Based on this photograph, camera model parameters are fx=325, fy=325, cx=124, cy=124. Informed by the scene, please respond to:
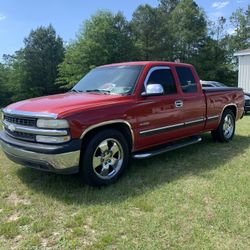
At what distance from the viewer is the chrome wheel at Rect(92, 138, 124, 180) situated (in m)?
4.76

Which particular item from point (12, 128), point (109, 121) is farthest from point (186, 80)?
point (12, 128)

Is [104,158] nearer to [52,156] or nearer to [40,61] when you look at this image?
[52,156]

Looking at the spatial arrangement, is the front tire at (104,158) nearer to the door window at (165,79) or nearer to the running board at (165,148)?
the running board at (165,148)

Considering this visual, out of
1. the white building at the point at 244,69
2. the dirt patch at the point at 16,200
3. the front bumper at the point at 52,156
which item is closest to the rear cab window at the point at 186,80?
the front bumper at the point at 52,156

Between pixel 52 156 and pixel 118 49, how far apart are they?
3805cm

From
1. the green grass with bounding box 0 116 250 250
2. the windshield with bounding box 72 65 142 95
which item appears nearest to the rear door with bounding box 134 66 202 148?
the windshield with bounding box 72 65 142 95

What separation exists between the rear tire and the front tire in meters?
3.33

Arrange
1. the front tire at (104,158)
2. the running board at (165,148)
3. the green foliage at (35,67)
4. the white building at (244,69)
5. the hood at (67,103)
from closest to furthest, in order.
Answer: the hood at (67,103), the front tire at (104,158), the running board at (165,148), the white building at (244,69), the green foliage at (35,67)

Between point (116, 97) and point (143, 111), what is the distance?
0.53 metres

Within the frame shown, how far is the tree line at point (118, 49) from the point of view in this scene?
4141 centimetres

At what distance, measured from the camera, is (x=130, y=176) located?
17.3 feet

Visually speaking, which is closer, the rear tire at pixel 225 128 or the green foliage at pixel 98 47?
the rear tire at pixel 225 128

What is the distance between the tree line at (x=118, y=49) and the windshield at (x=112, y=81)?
3509cm

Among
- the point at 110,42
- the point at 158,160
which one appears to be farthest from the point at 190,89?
the point at 110,42
